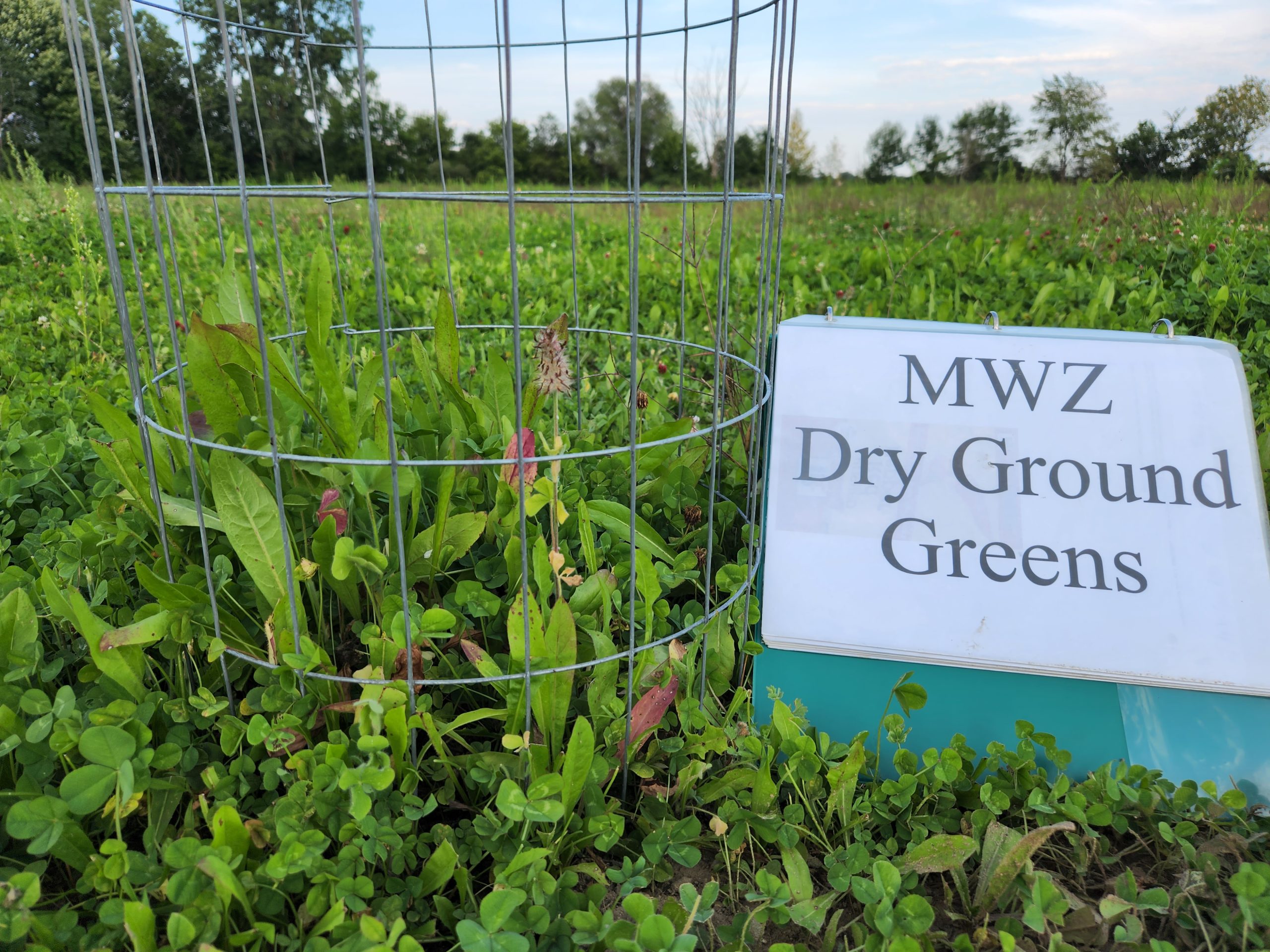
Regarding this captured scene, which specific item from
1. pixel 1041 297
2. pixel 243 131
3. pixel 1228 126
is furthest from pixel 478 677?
pixel 243 131

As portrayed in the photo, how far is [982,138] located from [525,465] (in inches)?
836

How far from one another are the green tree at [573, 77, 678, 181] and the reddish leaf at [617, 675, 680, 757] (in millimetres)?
15011

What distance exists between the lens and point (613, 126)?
24.0 meters

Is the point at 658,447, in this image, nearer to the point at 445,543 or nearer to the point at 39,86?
the point at 445,543

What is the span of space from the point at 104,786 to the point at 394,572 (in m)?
0.43

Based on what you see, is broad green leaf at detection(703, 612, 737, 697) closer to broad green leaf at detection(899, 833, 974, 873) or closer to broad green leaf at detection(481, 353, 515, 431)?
broad green leaf at detection(899, 833, 974, 873)

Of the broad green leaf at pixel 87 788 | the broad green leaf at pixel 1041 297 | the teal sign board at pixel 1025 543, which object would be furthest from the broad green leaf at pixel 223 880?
the broad green leaf at pixel 1041 297

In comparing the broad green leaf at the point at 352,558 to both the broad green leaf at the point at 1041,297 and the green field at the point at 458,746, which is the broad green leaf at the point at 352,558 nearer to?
the green field at the point at 458,746

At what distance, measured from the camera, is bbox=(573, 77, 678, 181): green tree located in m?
17.2

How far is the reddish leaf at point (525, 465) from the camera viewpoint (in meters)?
1.18

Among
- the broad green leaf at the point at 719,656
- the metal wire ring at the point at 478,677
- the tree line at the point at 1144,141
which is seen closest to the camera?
the metal wire ring at the point at 478,677

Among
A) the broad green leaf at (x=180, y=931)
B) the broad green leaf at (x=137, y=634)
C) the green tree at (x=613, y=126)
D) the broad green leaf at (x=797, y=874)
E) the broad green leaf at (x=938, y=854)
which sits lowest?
the broad green leaf at (x=797, y=874)

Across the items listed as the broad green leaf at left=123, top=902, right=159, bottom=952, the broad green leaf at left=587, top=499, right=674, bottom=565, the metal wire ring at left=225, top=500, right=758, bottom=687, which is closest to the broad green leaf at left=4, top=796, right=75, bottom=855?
the broad green leaf at left=123, top=902, right=159, bottom=952

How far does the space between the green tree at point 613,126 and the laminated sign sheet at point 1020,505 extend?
47.9ft
